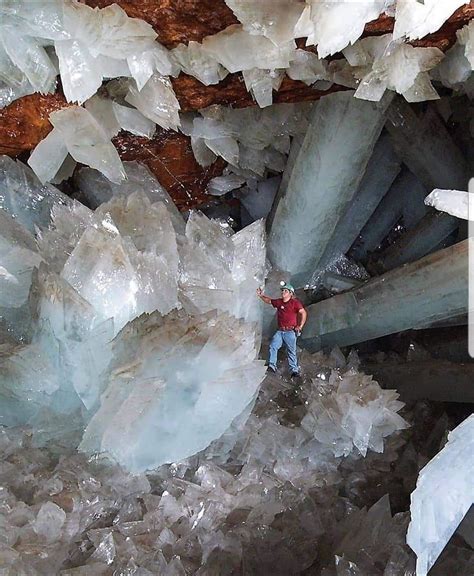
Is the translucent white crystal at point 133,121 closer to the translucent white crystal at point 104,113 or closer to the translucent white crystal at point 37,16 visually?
the translucent white crystal at point 104,113

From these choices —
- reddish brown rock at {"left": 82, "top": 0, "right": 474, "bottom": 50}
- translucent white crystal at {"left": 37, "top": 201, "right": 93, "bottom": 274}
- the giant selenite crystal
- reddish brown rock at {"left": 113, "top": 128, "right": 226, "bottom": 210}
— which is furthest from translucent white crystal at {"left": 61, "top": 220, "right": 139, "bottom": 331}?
the giant selenite crystal

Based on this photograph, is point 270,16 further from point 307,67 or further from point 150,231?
point 150,231

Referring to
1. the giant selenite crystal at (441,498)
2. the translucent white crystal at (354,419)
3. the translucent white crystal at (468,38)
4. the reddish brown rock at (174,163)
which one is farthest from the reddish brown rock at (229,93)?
the giant selenite crystal at (441,498)

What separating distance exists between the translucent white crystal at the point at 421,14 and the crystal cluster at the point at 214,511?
1178mm

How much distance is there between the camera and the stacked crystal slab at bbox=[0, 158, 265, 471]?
1.87 metres

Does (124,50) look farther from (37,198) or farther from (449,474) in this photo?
(449,474)

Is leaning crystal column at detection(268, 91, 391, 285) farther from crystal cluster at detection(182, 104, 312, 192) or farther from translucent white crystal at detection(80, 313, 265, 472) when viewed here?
translucent white crystal at detection(80, 313, 265, 472)

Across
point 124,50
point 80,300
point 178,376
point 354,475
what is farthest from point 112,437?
point 124,50

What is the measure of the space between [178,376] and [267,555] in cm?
50

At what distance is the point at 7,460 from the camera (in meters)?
1.90

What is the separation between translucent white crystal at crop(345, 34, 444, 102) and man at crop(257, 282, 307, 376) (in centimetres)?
75

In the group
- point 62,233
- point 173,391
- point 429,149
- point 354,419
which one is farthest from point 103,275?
point 429,149

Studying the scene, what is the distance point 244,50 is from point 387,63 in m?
0.40

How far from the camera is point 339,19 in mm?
1549
